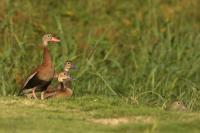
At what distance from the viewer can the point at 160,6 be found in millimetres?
15945

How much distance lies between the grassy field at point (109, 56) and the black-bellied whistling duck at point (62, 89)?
347 millimetres

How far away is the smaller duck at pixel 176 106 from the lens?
9466 millimetres

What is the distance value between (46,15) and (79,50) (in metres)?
1.82

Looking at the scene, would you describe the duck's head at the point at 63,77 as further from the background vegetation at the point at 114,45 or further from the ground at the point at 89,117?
the ground at the point at 89,117

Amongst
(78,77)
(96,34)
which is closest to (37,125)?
(78,77)

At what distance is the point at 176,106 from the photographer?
966cm

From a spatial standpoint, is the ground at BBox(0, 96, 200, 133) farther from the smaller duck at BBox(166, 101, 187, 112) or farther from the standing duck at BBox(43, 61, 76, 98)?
the standing duck at BBox(43, 61, 76, 98)

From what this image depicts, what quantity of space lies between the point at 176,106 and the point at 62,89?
6.31 feet

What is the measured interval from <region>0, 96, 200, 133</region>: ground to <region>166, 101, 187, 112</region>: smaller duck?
0.50m

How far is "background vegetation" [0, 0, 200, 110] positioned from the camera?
38.0 feet

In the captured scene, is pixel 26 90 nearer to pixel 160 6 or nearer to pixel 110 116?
pixel 110 116

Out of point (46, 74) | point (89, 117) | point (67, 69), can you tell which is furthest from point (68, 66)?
point (89, 117)

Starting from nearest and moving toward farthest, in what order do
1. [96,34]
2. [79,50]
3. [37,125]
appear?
[37,125] < [79,50] < [96,34]

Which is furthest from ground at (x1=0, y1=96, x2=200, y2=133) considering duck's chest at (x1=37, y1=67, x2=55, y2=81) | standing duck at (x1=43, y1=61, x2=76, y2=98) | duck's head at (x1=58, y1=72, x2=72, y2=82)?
duck's head at (x1=58, y1=72, x2=72, y2=82)
